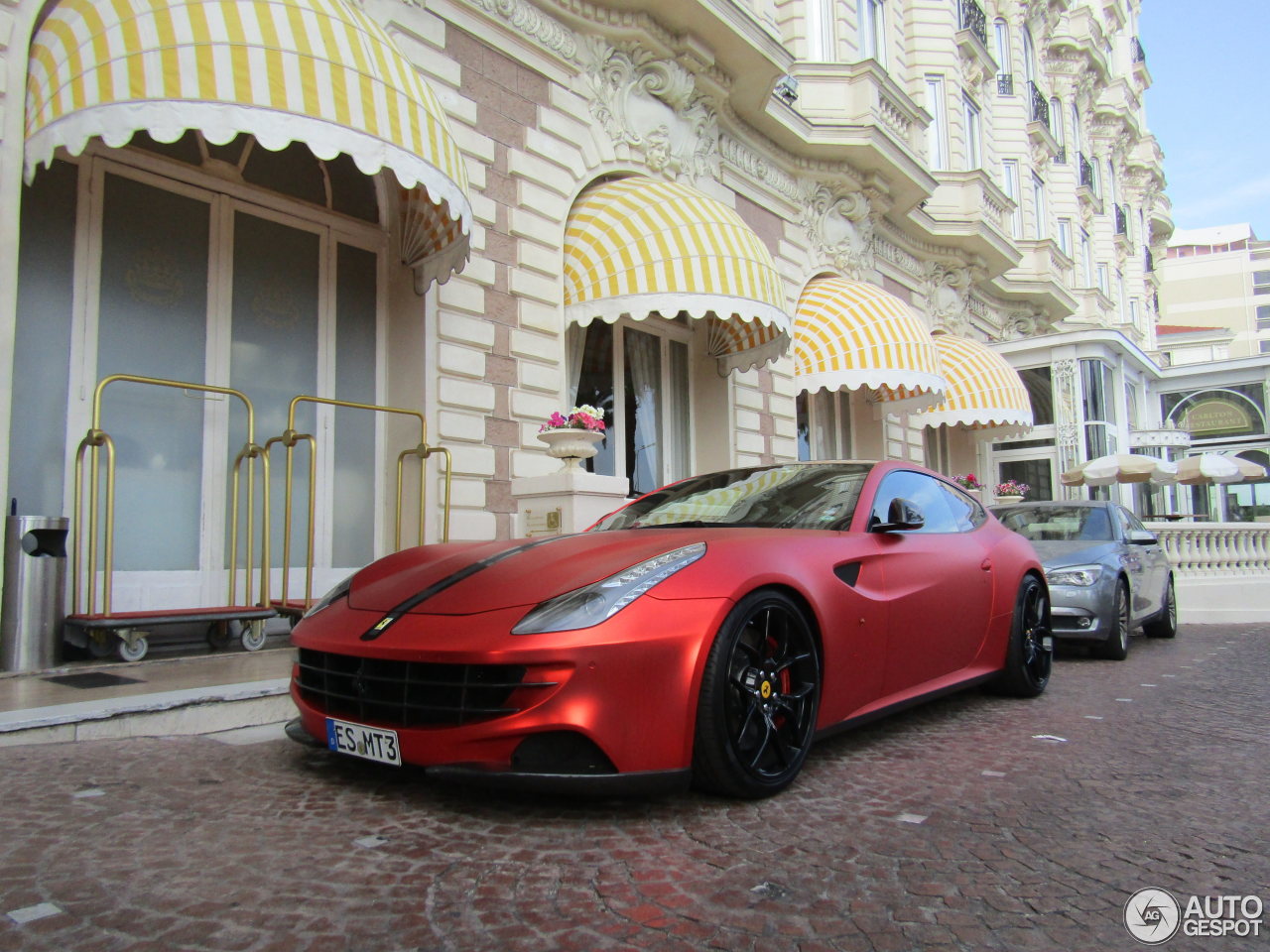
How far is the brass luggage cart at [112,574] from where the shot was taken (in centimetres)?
513

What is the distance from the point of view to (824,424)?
1511 cm

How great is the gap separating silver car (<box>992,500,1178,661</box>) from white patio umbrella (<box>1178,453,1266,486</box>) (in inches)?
383

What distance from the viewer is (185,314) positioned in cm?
655

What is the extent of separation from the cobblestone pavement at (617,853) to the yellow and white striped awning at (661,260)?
5488 millimetres

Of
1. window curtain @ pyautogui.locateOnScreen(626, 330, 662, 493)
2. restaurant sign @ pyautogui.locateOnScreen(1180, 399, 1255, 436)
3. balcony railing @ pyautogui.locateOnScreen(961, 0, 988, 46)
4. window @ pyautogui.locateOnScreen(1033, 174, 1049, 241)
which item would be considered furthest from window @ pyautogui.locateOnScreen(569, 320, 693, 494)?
restaurant sign @ pyautogui.locateOnScreen(1180, 399, 1255, 436)

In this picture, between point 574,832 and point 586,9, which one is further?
point 586,9

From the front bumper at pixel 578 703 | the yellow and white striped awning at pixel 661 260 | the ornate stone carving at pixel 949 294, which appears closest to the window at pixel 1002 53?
the ornate stone carving at pixel 949 294

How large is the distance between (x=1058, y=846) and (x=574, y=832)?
1426 millimetres

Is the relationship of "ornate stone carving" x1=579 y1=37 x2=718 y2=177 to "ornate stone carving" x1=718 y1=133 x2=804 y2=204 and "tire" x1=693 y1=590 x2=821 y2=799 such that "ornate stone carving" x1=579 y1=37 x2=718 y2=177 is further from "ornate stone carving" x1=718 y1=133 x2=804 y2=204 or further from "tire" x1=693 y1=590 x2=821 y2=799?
"tire" x1=693 y1=590 x2=821 y2=799

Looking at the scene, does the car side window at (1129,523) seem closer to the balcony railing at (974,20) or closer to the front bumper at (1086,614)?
the front bumper at (1086,614)

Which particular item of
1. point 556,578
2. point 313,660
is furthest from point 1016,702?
point 313,660

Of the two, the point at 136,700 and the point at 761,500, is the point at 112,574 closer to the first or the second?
the point at 136,700

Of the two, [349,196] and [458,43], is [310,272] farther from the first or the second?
[458,43]

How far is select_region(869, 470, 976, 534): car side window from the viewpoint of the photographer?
14.4ft
